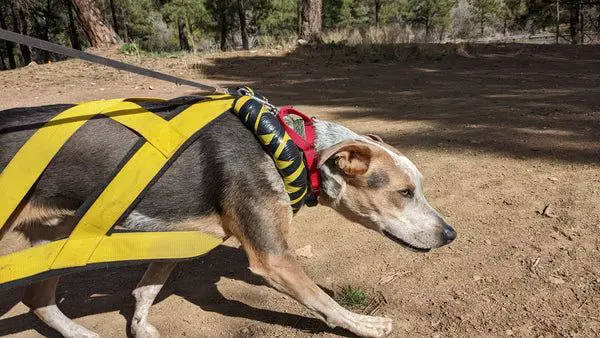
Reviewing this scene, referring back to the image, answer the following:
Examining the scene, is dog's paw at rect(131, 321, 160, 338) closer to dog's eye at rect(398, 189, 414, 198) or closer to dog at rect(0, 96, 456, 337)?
dog at rect(0, 96, 456, 337)

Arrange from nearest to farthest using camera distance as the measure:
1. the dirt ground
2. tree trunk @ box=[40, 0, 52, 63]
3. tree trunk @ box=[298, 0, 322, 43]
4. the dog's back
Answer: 1. the dog's back
2. the dirt ground
3. tree trunk @ box=[298, 0, 322, 43]
4. tree trunk @ box=[40, 0, 52, 63]

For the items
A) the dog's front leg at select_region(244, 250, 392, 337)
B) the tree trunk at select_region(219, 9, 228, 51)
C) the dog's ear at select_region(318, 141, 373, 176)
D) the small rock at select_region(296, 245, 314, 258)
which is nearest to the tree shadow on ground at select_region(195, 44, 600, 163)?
the small rock at select_region(296, 245, 314, 258)

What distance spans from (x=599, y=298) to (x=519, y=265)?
0.55 m

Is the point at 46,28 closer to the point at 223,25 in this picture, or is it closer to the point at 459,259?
the point at 223,25

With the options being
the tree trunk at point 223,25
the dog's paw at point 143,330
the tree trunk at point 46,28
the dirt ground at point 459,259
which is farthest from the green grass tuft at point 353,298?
the tree trunk at point 46,28

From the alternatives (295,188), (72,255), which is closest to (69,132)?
(72,255)

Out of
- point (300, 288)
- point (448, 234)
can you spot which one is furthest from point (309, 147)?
point (448, 234)

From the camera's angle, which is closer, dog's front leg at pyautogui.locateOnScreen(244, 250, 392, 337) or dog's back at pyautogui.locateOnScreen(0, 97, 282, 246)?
dog's back at pyautogui.locateOnScreen(0, 97, 282, 246)

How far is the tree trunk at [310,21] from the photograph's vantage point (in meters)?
16.8

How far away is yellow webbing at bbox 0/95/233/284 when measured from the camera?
8.31ft

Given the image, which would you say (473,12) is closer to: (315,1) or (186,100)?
(315,1)

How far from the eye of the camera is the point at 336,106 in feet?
29.7

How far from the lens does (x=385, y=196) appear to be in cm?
310

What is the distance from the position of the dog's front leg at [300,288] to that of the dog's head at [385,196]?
60 centimetres
